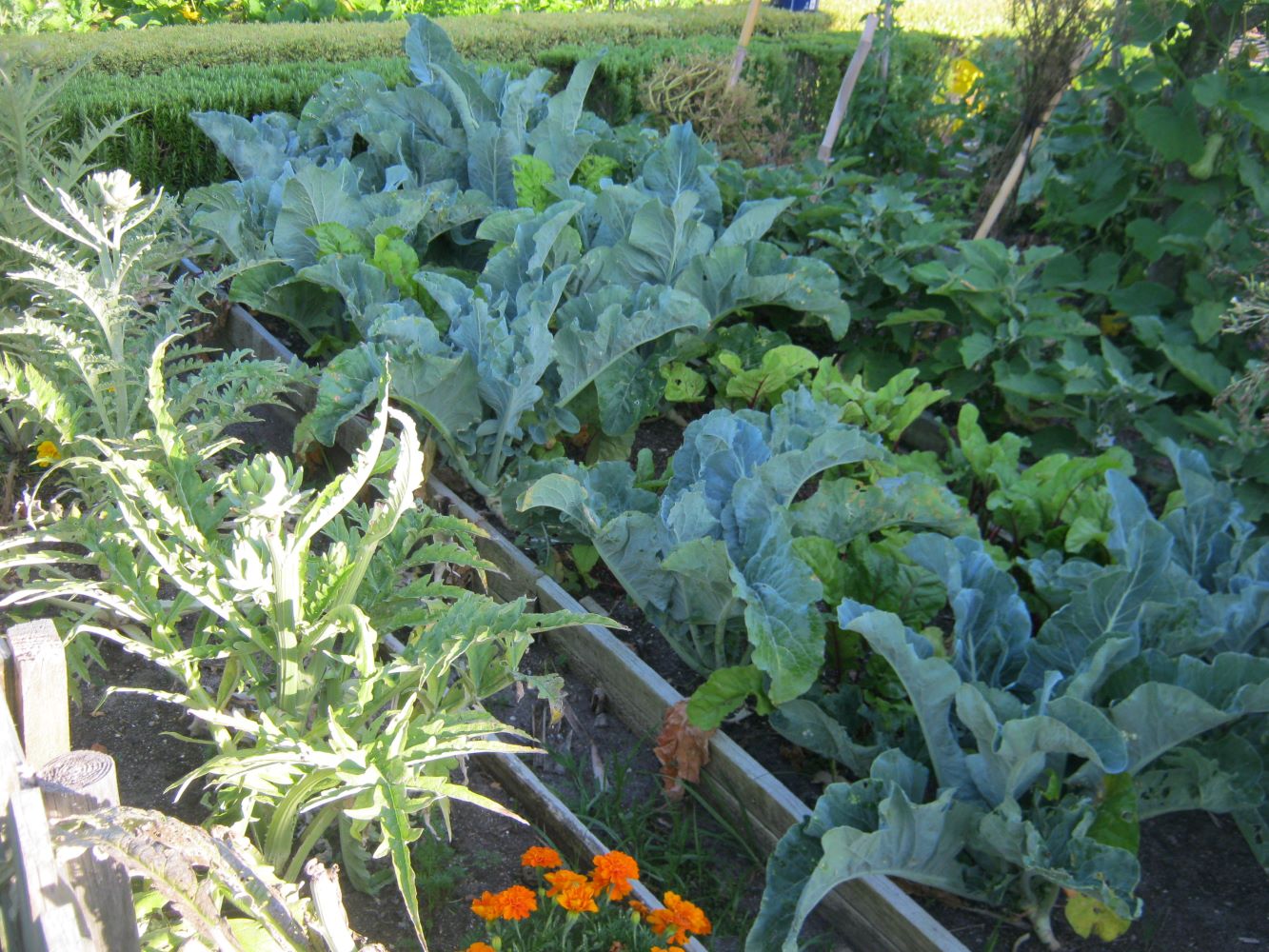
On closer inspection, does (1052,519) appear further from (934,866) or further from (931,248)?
(931,248)

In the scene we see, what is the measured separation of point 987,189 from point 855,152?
1.09 metres

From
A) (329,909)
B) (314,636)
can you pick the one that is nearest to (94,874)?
(329,909)

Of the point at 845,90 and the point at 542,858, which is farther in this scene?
the point at 845,90

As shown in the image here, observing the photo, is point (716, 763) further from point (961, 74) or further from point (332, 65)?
point (961, 74)

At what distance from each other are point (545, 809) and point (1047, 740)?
3.66ft

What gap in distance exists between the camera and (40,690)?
1.63 meters

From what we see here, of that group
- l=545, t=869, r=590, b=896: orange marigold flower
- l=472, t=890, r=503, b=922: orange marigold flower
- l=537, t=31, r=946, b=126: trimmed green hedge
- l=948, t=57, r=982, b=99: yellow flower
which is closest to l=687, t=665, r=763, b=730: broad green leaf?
l=545, t=869, r=590, b=896: orange marigold flower

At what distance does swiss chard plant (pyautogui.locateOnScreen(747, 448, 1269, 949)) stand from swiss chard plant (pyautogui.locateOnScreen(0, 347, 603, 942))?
2.31 feet

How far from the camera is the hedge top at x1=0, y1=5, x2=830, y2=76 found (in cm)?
620

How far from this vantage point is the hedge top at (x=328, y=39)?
6.20m

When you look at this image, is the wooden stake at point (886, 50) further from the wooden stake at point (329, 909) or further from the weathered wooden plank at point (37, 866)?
the weathered wooden plank at point (37, 866)

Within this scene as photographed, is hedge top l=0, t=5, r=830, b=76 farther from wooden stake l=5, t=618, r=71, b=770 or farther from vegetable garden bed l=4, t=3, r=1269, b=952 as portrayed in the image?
wooden stake l=5, t=618, r=71, b=770

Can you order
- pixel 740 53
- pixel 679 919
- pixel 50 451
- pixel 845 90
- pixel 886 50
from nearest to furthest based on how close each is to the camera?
pixel 679 919 < pixel 50 451 < pixel 845 90 < pixel 740 53 < pixel 886 50

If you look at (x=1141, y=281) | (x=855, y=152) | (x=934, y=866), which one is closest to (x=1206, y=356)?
(x=1141, y=281)
